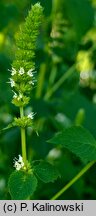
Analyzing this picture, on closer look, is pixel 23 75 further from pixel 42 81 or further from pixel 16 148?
pixel 42 81

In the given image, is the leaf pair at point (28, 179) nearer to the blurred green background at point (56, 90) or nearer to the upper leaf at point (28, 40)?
→ the upper leaf at point (28, 40)

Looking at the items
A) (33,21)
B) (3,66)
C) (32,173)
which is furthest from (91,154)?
(3,66)

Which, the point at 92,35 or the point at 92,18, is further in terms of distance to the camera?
the point at 92,35

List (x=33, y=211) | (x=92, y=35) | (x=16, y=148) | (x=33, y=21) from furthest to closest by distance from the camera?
1. (x=92, y=35)
2. (x=16, y=148)
3. (x=33, y=211)
4. (x=33, y=21)

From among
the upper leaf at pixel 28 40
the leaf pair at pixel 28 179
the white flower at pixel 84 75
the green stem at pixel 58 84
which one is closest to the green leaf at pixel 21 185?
the leaf pair at pixel 28 179

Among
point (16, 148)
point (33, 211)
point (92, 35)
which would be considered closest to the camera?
point (33, 211)

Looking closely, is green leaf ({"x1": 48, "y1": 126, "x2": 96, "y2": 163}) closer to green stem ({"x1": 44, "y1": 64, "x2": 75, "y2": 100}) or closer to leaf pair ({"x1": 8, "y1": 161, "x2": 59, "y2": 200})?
leaf pair ({"x1": 8, "y1": 161, "x2": 59, "y2": 200})

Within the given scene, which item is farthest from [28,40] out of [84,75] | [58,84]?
[84,75]
